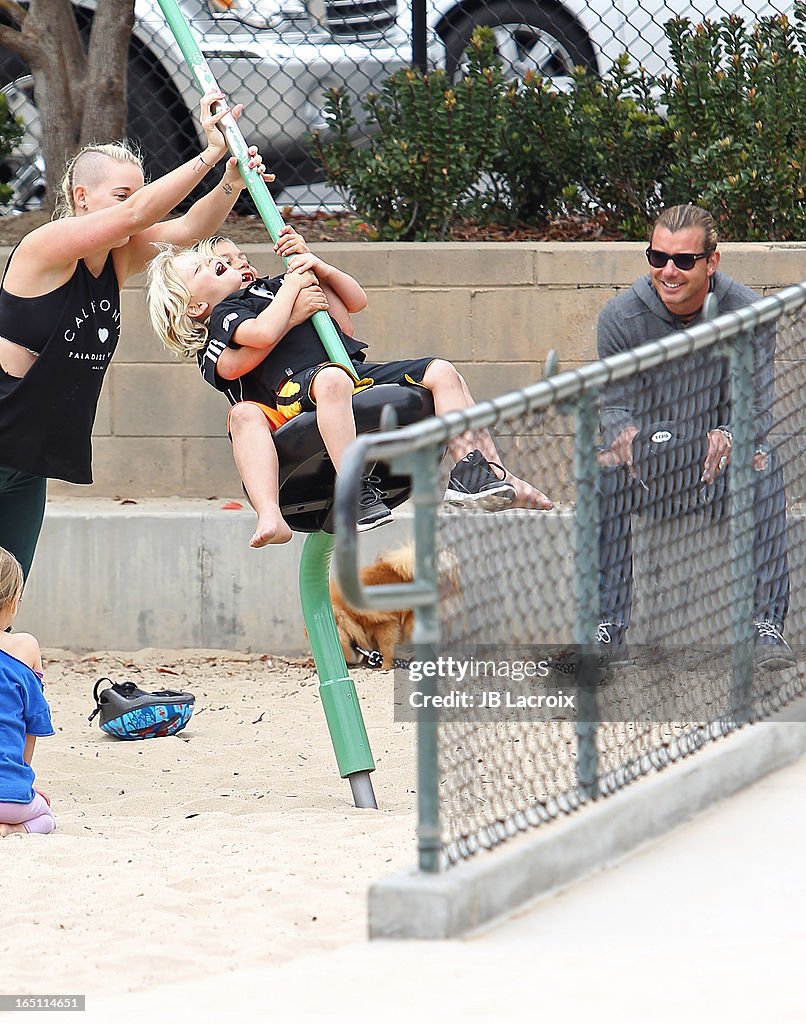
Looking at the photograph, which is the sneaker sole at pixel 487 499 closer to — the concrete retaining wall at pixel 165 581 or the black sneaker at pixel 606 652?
the black sneaker at pixel 606 652

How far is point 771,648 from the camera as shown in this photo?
4871mm

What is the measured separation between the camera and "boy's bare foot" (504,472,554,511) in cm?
441

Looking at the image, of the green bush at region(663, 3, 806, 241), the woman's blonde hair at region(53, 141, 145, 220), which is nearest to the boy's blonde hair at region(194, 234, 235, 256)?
the woman's blonde hair at region(53, 141, 145, 220)

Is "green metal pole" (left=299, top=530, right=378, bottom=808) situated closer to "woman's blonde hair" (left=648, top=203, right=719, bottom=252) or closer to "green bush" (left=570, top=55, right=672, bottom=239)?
"woman's blonde hair" (left=648, top=203, right=719, bottom=252)

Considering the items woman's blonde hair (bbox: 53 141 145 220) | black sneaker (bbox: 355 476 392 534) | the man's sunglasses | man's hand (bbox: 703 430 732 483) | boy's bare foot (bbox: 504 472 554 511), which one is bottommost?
black sneaker (bbox: 355 476 392 534)

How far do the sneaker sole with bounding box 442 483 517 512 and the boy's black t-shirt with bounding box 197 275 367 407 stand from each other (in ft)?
A: 2.20

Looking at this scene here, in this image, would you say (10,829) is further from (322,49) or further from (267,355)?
(322,49)

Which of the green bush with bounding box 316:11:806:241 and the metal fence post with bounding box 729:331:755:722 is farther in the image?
the green bush with bounding box 316:11:806:241

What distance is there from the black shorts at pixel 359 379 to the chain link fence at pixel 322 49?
3774 mm

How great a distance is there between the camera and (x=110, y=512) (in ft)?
24.1

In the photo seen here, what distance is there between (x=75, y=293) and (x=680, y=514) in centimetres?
199

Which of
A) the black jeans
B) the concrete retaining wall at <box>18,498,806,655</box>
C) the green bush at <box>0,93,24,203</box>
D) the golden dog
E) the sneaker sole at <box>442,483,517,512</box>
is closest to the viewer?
the sneaker sole at <box>442,483,517,512</box>

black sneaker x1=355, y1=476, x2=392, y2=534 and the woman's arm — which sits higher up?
the woman's arm

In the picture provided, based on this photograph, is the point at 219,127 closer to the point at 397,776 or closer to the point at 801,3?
the point at 397,776
